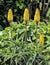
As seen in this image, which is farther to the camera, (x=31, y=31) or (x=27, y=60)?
(x=31, y=31)

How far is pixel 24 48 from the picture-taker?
3.40 m

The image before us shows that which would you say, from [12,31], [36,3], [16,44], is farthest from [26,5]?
[16,44]

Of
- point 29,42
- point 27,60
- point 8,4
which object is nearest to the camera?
point 27,60

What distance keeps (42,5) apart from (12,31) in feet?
5.47

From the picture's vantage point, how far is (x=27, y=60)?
330 centimetres

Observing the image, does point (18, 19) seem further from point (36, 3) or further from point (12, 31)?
point (12, 31)

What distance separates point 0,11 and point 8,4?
0.21m

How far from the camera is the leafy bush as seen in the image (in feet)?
10.8

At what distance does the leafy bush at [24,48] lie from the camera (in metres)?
3.30

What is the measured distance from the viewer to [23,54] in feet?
10.9

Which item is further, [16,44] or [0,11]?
[0,11]

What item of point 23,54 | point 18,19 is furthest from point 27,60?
point 18,19

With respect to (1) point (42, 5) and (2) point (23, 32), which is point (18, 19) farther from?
(2) point (23, 32)

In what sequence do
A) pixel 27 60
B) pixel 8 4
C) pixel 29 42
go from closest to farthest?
pixel 27 60, pixel 29 42, pixel 8 4
